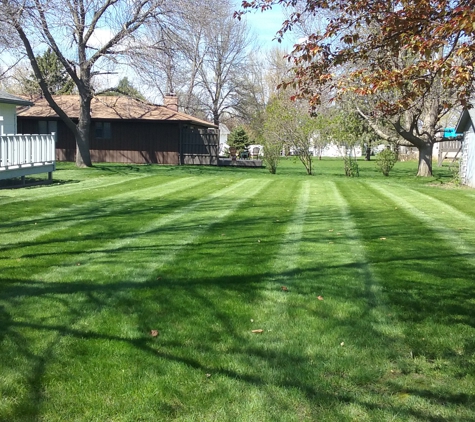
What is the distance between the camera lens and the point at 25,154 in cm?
1526

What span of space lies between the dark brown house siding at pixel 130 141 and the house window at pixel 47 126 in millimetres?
170

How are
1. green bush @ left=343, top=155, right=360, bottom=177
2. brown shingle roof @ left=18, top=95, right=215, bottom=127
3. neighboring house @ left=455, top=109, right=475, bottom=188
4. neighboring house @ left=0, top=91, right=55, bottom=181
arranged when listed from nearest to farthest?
1. neighboring house @ left=0, top=91, right=55, bottom=181
2. neighboring house @ left=455, top=109, right=475, bottom=188
3. green bush @ left=343, top=155, right=360, bottom=177
4. brown shingle roof @ left=18, top=95, right=215, bottom=127

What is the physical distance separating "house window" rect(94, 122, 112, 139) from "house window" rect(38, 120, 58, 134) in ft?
7.63

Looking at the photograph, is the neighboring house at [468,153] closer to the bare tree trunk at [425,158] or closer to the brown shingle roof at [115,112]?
the bare tree trunk at [425,158]

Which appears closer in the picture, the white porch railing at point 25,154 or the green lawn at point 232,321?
the green lawn at point 232,321

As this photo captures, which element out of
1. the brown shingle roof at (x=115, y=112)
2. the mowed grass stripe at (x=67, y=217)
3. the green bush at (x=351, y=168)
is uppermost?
the brown shingle roof at (x=115, y=112)

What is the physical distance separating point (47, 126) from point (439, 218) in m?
27.0

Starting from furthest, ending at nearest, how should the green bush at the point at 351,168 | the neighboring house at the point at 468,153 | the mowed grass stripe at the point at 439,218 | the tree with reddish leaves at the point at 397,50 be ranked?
1. the green bush at the point at 351,168
2. the neighboring house at the point at 468,153
3. the mowed grass stripe at the point at 439,218
4. the tree with reddish leaves at the point at 397,50

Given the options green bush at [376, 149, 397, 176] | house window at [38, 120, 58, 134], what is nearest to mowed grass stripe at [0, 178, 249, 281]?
green bush at [376, 149, 397, 176]

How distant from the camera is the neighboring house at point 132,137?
3238cm

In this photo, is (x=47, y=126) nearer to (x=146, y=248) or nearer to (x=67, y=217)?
(x=67, y=217)

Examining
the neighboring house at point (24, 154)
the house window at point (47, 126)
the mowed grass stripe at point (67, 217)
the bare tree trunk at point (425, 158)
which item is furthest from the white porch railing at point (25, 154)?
the bare tree trunk at point (425, 158)

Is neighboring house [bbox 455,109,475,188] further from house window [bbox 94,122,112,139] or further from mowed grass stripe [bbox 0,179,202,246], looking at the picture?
house window [bbox 94,122,112,139]

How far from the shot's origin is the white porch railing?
14.1m
